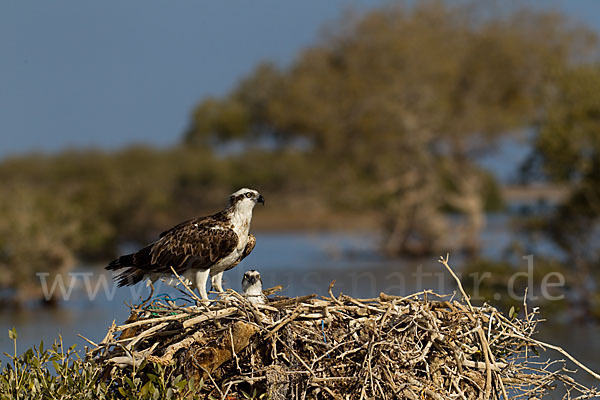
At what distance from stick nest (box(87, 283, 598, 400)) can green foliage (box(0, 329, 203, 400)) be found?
4.1 inches

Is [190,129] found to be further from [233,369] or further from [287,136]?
[233,369]

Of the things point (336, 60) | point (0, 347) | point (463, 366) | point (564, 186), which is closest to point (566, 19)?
point (336, 60)

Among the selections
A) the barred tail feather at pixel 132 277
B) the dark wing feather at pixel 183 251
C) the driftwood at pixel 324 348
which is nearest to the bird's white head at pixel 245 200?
the dark wing feather at pixel 183 251

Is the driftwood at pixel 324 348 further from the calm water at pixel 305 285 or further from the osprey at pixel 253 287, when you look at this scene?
the calm water at pixel 305 285

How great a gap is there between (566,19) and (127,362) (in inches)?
1543

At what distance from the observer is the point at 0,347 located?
21969 mm

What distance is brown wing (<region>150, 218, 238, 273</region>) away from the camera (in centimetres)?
870

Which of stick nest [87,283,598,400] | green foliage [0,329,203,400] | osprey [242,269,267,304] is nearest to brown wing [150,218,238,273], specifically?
osprey [242,269,267,304]

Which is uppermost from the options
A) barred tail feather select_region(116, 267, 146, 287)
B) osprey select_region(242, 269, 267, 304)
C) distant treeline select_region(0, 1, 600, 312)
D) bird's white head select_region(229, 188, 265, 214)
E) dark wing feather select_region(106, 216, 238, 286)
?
distant treeline select_region(0, 1, 600, 312)

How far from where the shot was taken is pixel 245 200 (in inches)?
343

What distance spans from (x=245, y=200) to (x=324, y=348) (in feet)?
6.69

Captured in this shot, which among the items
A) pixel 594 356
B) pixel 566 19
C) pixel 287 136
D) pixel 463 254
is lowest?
pixel 594 356

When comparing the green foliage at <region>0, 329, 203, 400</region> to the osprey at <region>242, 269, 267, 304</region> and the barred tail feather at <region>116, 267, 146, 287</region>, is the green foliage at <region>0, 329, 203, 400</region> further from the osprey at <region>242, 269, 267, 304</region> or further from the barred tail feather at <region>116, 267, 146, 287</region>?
the barred tail feather at <region>116, 267, 146, 287</region>

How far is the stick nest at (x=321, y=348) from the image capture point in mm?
7062
